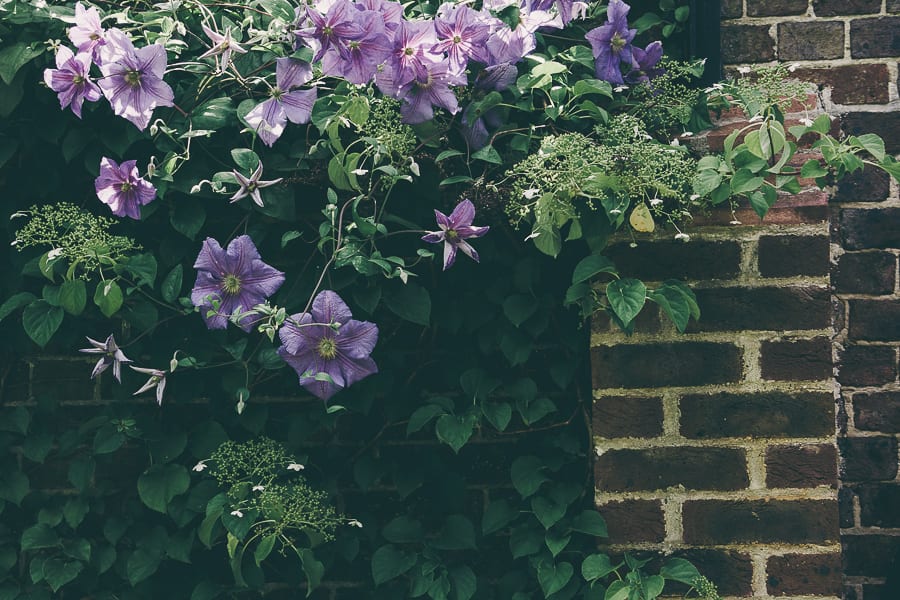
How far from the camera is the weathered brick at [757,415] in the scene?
1402 millimetres

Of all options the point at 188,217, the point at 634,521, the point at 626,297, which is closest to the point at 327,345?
the point at 188,217

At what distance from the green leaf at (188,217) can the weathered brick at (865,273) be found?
132 cm

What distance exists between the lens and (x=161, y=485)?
157 centimetres

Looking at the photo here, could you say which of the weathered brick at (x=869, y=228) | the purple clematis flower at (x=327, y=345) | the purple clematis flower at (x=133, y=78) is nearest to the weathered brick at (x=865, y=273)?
the weathered brick at (x=869, y=228)

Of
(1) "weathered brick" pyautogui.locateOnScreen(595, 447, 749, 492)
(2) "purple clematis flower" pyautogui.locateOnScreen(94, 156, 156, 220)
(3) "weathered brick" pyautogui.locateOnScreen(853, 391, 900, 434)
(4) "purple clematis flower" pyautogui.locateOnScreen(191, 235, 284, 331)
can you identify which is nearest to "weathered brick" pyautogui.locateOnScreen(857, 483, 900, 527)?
(3) "weathered brick" pyautogui.locateOnScreen(853, 391, 900, 434)

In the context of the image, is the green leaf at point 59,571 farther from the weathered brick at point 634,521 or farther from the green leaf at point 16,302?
the weathered brick at point 634,521

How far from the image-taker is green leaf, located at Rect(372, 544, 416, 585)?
154 centimetres

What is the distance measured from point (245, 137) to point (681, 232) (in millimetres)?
821

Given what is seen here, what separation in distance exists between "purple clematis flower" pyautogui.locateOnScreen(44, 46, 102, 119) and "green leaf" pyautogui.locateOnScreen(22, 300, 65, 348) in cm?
37

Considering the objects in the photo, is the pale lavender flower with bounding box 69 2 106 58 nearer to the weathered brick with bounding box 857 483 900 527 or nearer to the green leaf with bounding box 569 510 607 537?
the green leaf with bounding box 569 510 607 537

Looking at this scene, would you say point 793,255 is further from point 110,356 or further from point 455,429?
point 110,356

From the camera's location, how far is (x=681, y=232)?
55.7 inches

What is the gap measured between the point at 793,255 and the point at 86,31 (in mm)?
1302

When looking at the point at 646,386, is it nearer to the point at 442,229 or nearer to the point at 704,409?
the point at 704,409
